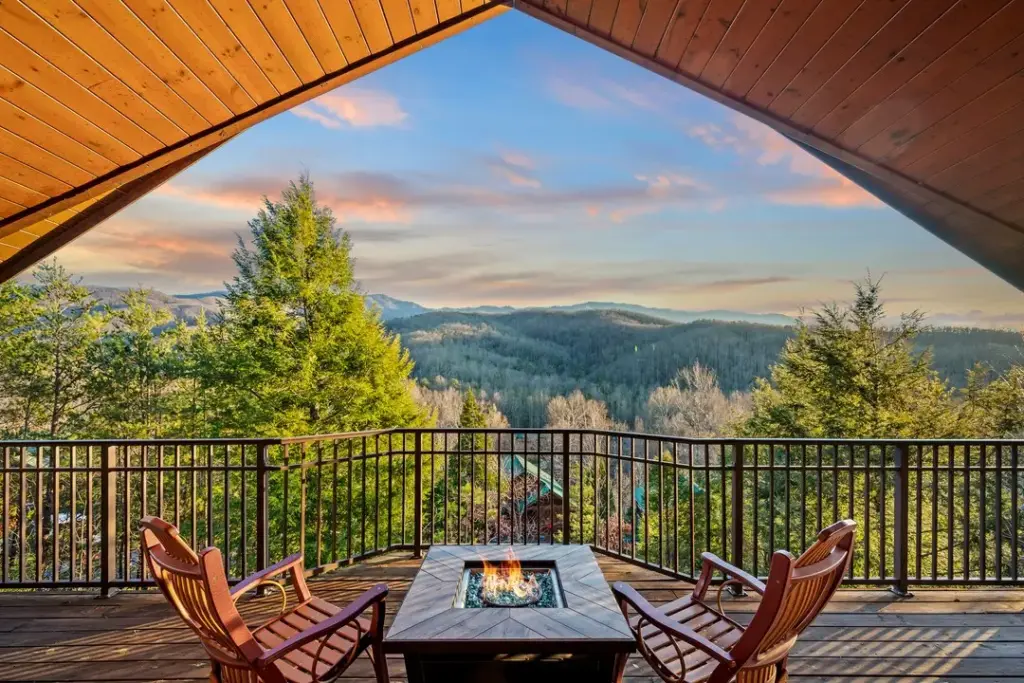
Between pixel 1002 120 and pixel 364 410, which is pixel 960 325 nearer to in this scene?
pixel 1002 120

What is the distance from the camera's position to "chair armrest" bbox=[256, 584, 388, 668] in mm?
1850

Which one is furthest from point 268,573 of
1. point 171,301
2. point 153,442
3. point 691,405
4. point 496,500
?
point 171,301

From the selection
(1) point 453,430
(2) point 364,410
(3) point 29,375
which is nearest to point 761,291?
(2) point 364,410

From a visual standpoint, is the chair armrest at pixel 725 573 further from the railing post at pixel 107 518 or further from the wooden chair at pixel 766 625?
the railing post at pixel 107 518

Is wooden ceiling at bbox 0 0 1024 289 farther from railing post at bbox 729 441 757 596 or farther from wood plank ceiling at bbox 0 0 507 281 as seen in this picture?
railing post at bbox 729 441 757 596

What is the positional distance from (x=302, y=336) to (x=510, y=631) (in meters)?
12.1

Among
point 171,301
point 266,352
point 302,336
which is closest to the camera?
point 266,352

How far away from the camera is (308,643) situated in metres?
2.06

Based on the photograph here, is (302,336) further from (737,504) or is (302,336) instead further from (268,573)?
(737,504)

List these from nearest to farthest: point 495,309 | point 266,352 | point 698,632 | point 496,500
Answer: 1. point 698,632
2. point 496,500
3. point 266,352
4. point 495,309

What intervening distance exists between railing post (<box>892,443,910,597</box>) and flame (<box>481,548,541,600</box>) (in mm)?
2775

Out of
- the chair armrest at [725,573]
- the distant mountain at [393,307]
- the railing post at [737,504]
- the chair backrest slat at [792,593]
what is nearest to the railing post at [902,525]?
the railing post at [737,504]

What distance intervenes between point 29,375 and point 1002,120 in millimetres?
19520

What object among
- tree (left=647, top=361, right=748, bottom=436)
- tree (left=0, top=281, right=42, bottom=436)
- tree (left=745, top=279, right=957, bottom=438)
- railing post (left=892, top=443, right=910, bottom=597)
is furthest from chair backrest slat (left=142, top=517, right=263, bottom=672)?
tree (left=0, top=281, right=42, bottom=436)
